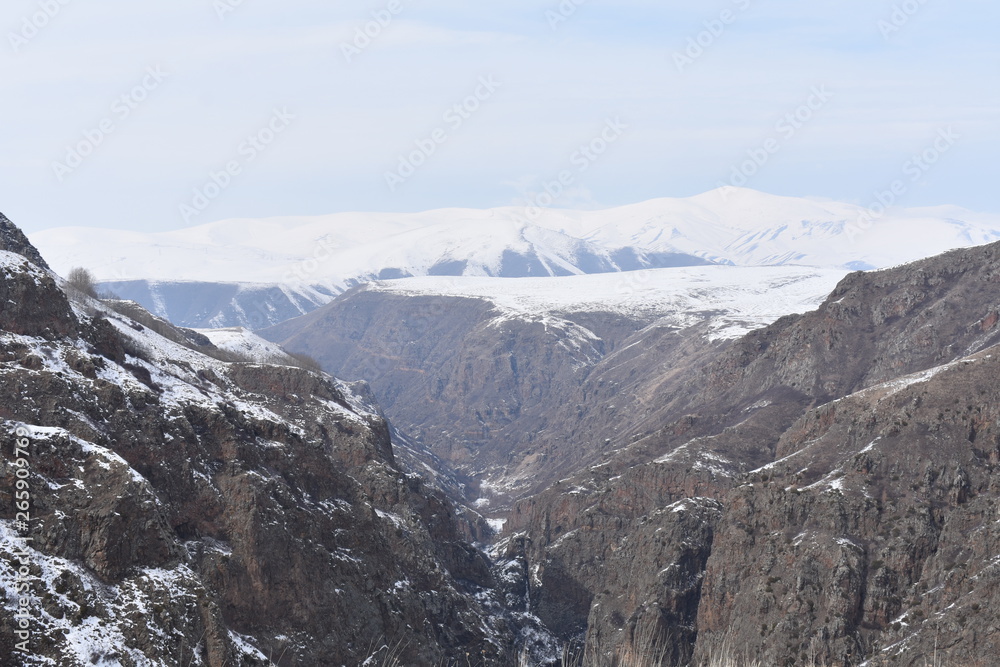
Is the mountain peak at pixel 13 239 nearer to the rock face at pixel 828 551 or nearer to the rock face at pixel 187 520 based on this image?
the rock face at pixel 187 520

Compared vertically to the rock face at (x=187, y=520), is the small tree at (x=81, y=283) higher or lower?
higher

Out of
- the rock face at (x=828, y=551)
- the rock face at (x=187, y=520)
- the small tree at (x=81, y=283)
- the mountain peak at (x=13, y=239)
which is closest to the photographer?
the rock face at (x=187, y=520)

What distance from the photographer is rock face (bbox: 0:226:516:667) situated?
6650 cm

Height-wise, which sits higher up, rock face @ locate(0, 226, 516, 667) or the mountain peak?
the mountain peak

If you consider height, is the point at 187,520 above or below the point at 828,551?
above

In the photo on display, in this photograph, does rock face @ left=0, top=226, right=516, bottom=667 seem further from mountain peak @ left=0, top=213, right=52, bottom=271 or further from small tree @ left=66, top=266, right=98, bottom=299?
small tree @ left=66, top=266, right=98, bottom=299

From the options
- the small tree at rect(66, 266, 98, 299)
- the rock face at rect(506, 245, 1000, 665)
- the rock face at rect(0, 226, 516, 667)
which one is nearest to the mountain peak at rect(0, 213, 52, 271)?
Result: the rock face at rect(0, 226, 516, 667)

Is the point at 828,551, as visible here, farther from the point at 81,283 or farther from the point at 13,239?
the point at 81,283

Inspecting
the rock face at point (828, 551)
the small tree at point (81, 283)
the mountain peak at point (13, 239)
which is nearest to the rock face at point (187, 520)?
the mountain peak at point (13, 239)

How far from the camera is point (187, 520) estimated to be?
291 ft

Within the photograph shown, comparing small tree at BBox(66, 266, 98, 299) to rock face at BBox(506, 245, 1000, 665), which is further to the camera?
small tree at BBox(66, 266, 98, 299)

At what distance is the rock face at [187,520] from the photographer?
2618 inches

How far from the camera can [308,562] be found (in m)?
95.4

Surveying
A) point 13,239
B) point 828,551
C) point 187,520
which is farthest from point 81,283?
point 828,551
